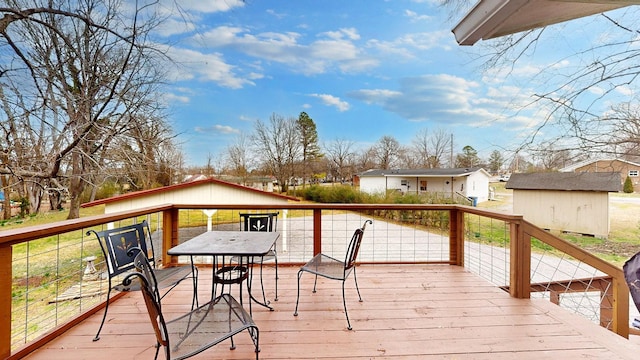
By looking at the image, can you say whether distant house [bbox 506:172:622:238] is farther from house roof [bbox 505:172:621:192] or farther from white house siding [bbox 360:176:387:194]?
white house siding [bbox 360:176:387:194]

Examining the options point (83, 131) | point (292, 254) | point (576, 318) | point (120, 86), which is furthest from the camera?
point (292, 254)

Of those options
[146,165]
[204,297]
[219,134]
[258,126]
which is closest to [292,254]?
[146,165]

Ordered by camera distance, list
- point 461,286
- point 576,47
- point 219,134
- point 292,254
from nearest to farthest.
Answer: point 461,286 < point 576,47 < point 292,254 < point 219,134

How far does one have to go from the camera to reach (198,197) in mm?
7809

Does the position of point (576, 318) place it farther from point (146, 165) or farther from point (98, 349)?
point (146, 165)

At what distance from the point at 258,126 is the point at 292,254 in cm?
1070

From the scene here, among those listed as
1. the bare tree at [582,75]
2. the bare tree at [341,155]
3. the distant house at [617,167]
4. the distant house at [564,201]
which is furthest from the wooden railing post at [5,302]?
the bare tree at [341,155]

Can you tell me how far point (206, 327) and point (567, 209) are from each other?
1025 centimetres

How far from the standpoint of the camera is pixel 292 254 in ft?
24.8

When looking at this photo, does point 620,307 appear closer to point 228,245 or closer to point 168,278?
point 228,245

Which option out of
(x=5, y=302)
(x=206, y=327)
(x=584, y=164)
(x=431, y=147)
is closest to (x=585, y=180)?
(x=584, y=164)

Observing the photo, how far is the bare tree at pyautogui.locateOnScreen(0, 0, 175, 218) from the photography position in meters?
4.23

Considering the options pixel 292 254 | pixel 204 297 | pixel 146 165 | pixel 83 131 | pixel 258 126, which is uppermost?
pixel 258 126

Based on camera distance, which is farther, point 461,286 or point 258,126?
point 258,126
